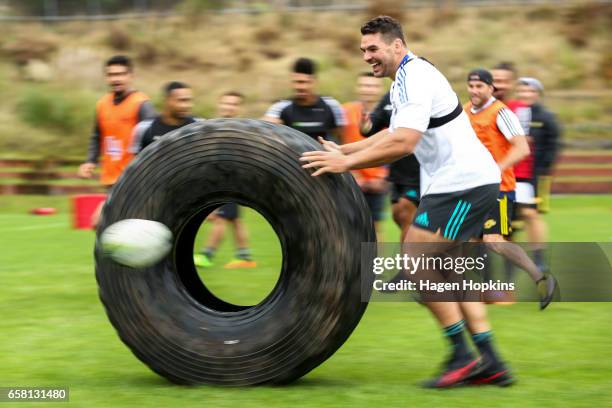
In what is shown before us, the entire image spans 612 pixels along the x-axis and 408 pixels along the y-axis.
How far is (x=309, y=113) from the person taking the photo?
9438mm

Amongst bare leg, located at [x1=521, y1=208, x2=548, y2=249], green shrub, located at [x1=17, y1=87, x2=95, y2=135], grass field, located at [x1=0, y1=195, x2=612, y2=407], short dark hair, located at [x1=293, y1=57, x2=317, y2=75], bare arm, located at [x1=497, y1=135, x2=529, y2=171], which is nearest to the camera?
grass field, located at [x1=0, y1=195, x2=612, y2=407]

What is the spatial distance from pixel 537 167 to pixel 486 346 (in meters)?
4.01

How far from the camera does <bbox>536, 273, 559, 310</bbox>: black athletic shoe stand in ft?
26.4

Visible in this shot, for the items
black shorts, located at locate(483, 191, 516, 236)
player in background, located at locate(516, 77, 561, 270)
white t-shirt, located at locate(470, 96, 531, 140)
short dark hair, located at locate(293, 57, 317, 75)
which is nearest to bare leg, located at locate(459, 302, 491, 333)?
black shorts, located at locate(483, 191, 516, 236)

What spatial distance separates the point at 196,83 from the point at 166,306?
2956 centimetres

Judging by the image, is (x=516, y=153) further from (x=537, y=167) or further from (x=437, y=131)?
(x=437, y=131)

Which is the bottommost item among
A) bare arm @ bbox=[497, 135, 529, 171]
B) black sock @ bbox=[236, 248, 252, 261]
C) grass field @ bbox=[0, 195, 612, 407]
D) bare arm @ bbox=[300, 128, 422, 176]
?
grass field @ bbox=[0, 195, 612, 407]

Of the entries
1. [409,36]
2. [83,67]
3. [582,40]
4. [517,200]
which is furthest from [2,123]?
[517,200]

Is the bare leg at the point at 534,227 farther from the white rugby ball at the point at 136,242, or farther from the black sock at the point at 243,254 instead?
the white rugby ball at the point at 136,242

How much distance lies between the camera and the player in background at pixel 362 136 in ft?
31.2

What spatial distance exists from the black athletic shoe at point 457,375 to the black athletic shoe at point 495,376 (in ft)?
0.10

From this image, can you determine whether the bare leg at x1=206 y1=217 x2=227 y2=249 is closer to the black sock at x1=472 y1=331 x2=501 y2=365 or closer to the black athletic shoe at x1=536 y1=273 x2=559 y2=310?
the black athletic shoe at x1=536 y1=273 x2=559 y2=310

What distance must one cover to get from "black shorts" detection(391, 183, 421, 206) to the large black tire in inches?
131

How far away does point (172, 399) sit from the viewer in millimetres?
5246
